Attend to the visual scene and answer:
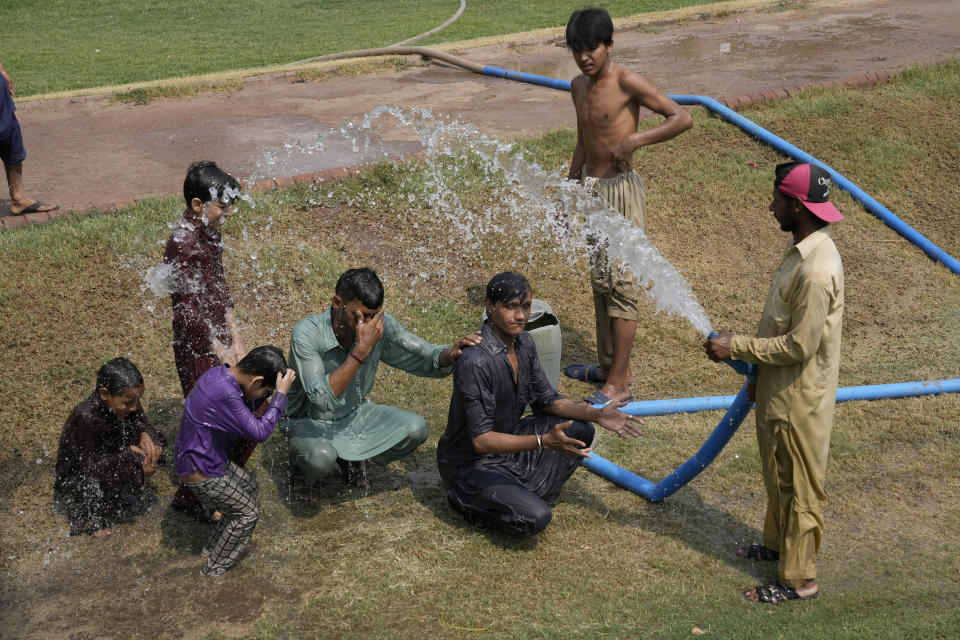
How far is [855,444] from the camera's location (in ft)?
19.0

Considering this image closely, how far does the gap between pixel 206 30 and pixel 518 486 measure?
15.1m

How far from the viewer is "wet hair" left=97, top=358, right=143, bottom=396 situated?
4684 millimetres

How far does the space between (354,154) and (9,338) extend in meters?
3.74

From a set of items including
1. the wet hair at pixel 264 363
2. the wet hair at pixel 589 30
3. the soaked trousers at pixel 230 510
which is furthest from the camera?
the wet hair at pixel 589 30

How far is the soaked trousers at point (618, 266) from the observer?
6.15 m

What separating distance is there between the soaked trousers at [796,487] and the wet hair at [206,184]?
286cm

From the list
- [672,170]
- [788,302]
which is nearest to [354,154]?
[672,170]

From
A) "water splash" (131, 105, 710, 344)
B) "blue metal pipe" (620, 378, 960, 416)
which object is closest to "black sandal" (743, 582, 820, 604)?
"blue metal pipe" (620, 378, 960, 416)

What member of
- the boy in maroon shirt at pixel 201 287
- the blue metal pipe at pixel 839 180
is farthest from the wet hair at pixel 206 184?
the blue metal pipe at pixel 839 180

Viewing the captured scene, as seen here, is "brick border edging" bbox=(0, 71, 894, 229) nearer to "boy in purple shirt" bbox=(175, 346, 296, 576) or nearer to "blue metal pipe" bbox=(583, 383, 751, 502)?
"boy in purple shirt" bbox=(175, 346, 296, 576)

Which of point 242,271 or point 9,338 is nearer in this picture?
point 9,338

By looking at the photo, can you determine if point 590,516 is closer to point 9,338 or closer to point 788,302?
point 788,302

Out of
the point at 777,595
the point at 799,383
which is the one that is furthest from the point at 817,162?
the point at 777,595

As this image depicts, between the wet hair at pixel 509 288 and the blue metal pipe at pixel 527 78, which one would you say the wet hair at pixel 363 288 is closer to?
the wet hair at pixel 509 288
